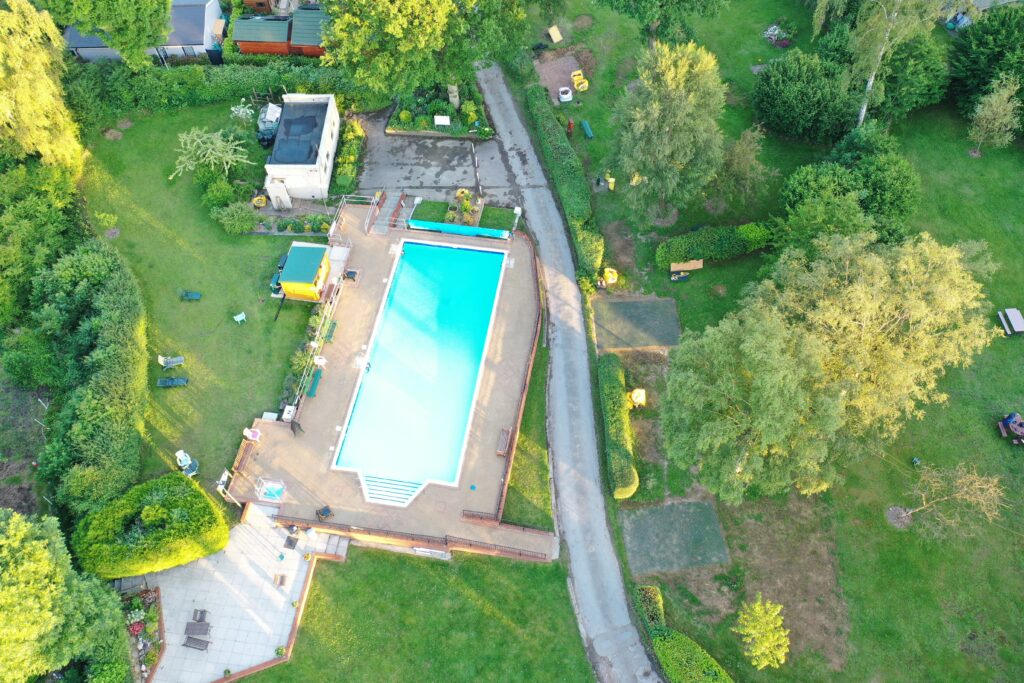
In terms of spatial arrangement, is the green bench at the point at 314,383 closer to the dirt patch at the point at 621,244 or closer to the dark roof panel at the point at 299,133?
the dark roof panel at the point at 299,133

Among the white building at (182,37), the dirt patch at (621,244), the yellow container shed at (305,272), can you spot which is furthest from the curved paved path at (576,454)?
the white building at (182,37)

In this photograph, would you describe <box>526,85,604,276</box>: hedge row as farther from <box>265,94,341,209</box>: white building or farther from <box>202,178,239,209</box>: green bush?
<box>202,178,239,209</box>: green bush

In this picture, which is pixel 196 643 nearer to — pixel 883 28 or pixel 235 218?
pixel 235 218

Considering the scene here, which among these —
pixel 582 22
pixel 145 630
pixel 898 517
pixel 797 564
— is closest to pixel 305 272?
pixel 145 630

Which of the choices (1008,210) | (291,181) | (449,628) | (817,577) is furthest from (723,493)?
(291,181)

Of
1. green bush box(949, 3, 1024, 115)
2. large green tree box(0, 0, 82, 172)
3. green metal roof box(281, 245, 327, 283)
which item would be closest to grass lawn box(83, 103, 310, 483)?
green metal roof box(281, 245, 327, 283)
